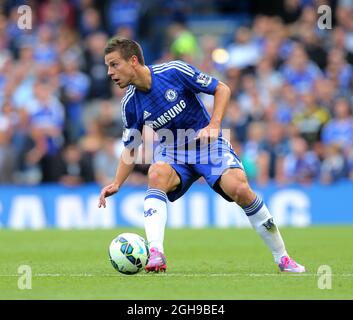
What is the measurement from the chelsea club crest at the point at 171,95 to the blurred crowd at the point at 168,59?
9352mm

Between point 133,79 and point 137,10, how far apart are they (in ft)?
44.6

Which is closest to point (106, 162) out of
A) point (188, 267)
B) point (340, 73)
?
point (340, 73)

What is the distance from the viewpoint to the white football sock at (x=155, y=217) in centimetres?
967

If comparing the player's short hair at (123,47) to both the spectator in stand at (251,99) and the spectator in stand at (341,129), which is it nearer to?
the spectator in stand at (341,129)

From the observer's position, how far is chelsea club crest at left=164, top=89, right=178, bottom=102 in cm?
997

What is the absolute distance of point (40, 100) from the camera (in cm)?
2042

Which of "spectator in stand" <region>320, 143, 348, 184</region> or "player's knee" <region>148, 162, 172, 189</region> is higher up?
"spectator in stand" <region>320, 143, 348, 184</region>

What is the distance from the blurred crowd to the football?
9790 millimetres

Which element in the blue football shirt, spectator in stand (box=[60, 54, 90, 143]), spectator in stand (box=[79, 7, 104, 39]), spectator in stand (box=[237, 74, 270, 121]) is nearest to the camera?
the blue football shirt

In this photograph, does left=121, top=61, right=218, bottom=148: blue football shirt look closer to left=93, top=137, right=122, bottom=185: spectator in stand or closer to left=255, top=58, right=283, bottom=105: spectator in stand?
left=93, top=137, right=122, bottom=185: spectator in stand

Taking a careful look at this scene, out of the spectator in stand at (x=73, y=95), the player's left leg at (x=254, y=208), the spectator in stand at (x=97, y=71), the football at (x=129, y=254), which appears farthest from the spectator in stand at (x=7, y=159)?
the player's left leg at (x=254, y=208)

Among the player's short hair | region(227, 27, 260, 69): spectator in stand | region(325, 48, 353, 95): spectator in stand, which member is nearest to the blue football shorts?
the player's short hair

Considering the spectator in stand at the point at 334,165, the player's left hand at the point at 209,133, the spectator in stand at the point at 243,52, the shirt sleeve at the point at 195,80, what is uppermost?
the spectator in stand at the point at 243,52
